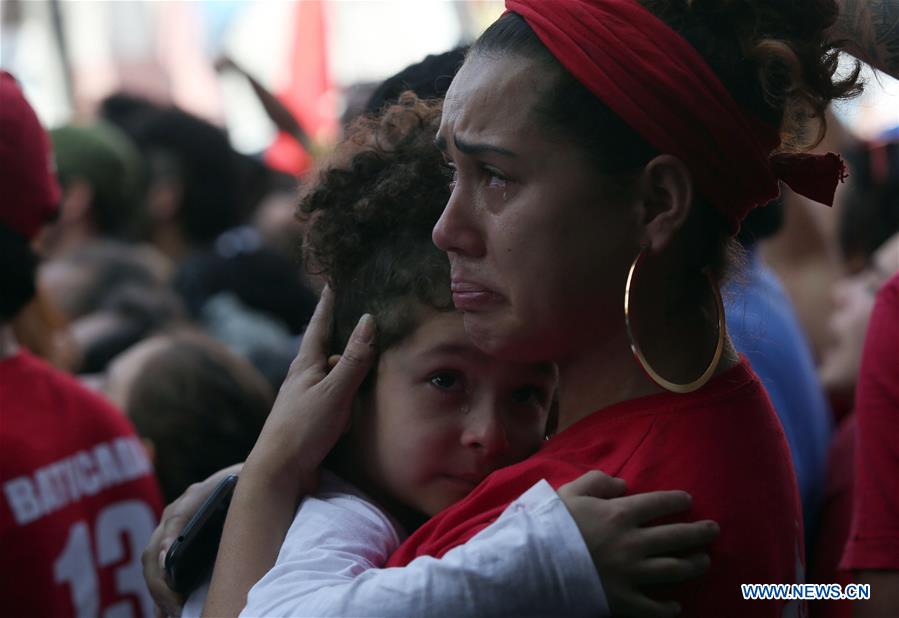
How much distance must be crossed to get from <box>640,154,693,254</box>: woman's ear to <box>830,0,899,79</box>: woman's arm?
35 centimetres

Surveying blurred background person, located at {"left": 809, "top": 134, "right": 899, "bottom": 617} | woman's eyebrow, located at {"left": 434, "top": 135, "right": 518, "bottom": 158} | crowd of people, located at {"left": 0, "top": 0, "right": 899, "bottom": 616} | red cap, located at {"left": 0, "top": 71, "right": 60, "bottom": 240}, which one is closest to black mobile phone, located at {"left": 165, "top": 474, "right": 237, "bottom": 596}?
crowd of people, located at {"left": 0, "top": 0, "right": 899, "bottom": 616}

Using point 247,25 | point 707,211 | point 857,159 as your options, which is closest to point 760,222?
point 707,211

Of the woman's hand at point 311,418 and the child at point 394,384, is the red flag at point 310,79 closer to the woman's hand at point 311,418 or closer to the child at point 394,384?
the child at point 394,384

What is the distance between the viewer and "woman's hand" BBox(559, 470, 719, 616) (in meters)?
1.54

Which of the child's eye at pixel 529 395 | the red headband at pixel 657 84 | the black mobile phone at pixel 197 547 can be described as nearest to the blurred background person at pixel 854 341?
the child's eye at pixel 529 395

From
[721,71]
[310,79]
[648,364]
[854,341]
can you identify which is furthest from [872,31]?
[310,79]

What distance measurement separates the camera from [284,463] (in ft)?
6.48

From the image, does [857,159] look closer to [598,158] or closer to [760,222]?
[760,222]

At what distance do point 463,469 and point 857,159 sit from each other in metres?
3.94

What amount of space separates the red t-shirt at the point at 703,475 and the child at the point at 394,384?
165mm

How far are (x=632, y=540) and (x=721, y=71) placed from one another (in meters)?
0.64

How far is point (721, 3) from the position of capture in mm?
1705

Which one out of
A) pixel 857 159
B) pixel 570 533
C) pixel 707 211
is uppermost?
pixel 707 211

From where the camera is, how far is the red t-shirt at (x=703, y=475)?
5.32ft
